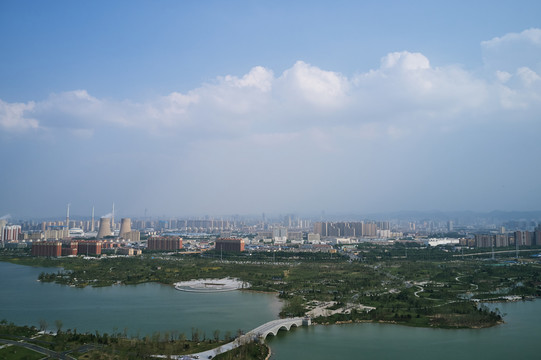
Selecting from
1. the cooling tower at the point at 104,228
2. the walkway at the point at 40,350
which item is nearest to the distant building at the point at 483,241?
the walkway at the point at 40,350

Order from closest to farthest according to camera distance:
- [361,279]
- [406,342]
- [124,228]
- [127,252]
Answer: [406,342]
[361,279]
[127,252]
[124,228]

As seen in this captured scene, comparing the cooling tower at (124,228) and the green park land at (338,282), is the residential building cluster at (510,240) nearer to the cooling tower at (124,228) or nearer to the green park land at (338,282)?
the green park land at (338,282)

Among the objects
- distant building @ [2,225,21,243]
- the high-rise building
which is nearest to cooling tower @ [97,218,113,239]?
distant building @ [2,225,21,243]

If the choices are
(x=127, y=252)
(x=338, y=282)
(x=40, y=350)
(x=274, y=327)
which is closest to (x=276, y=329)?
(x=274, y=327)

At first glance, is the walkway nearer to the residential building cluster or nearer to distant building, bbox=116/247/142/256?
distant building, bbox=116/247/142/256

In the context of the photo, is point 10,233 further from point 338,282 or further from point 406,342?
point 406,342
